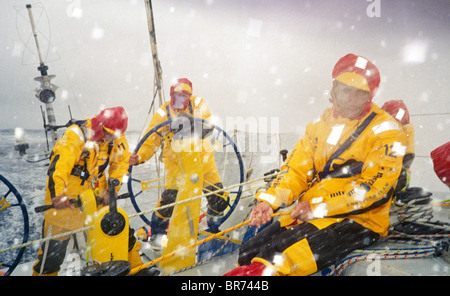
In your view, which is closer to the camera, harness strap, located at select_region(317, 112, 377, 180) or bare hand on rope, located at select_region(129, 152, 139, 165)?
harness strap, located at select_region(317, 112, 377, 180)

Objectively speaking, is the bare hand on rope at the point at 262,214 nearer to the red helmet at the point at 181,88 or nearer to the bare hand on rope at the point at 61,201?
the bare hand on rope at the point at 61,201

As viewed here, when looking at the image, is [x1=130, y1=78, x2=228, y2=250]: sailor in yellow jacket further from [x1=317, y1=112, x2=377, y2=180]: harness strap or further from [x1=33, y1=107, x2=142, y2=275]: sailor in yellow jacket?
[x1=317, y1=112, x2=377, y2=180]: harness strap

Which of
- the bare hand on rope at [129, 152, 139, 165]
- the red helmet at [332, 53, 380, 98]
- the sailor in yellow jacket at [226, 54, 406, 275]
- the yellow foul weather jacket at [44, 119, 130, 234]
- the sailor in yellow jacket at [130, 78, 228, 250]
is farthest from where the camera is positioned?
the sailor in yellow jacket at [130, 78, 228, 250]

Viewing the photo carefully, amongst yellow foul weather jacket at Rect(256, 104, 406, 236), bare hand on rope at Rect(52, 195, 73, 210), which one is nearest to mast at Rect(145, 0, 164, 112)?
bare hand on rope at Rect(52, 195, 73, 210)

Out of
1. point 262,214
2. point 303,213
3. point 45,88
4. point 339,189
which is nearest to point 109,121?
point 262,214

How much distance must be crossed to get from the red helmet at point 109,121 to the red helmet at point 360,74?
1943mm

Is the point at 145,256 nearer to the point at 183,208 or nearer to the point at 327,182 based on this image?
the point at 183,208

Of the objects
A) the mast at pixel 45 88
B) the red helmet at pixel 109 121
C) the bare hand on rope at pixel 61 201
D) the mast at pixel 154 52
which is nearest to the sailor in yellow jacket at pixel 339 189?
the bare hand on rope at pixel 61 201

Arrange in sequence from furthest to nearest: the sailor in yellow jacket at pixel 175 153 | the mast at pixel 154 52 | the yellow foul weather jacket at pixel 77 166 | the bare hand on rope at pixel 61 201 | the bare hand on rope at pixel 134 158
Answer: the mast at pixel 154 52 → the sailor in yellow jacket at pixel 175 153 → the bare hand on rope at pixel 134 158 → the yellow foul weather jacket at pixel 77 166 → the bare hand on rope at pixel 61 201

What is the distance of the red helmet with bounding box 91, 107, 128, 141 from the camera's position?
2471 mm

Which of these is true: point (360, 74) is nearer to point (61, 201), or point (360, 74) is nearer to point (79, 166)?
point (61, 201)

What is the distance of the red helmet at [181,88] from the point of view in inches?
118

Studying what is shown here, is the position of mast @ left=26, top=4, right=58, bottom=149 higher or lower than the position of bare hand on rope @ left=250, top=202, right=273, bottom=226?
higher

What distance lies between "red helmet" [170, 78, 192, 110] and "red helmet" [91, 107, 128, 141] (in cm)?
69
